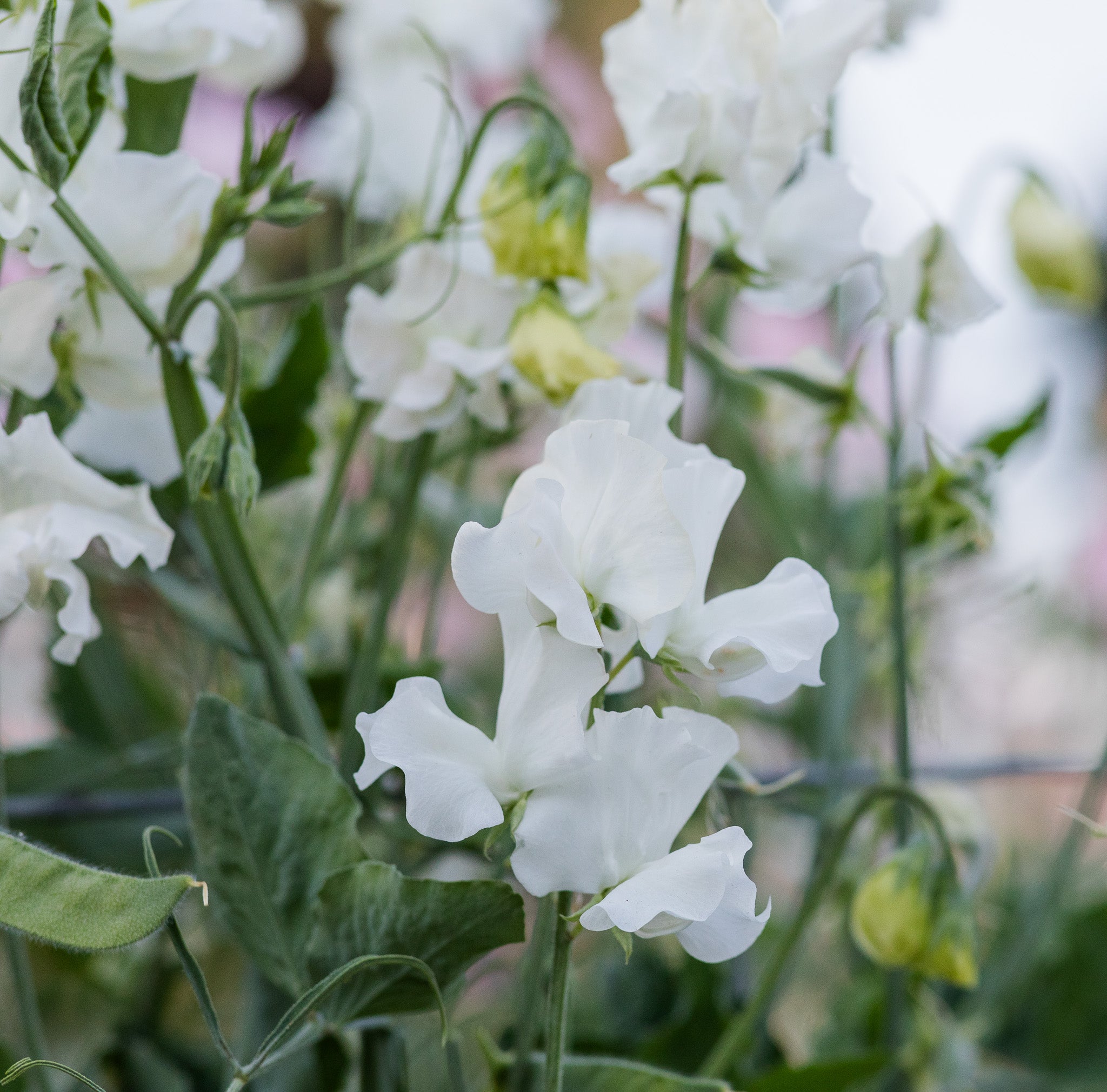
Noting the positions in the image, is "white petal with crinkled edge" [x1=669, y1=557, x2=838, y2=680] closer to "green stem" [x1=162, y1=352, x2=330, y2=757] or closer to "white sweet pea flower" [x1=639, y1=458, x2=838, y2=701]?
"white sweet pea flower" [x1=639, y1=458, x2=838, y2=701]

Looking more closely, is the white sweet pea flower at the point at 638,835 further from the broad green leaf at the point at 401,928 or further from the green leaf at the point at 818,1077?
the green leaf at the point at 818,1077

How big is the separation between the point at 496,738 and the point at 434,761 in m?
0.01

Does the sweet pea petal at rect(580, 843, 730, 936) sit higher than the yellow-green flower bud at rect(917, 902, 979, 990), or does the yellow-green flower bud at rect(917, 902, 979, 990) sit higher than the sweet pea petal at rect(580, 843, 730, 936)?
the sweet pea petal at rect(580, 843, 730, 936)

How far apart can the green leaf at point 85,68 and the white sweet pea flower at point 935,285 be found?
216 mm

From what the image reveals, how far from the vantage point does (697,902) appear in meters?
0.19

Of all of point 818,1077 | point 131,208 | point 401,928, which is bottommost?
point 818,1077

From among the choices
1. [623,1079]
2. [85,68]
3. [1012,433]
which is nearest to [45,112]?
[85,68]

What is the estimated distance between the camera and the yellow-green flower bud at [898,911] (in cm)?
33

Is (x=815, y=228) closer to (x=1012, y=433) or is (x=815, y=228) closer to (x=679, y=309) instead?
(x=679, y=309)

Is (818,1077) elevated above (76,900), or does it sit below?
below

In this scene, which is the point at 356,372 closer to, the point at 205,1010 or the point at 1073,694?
the point at 205,1010

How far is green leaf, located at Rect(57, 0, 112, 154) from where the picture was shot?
9.2 inches

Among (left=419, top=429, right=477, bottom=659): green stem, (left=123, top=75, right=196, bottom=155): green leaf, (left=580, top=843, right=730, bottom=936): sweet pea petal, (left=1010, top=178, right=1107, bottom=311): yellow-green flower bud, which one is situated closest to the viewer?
(left=580, top=843, right=730, bottom=936): sweet pea petal

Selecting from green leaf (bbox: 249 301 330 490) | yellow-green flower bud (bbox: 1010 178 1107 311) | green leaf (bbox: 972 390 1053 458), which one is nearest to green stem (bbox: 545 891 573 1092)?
green leaf (bbox: 249 301 330 490)
